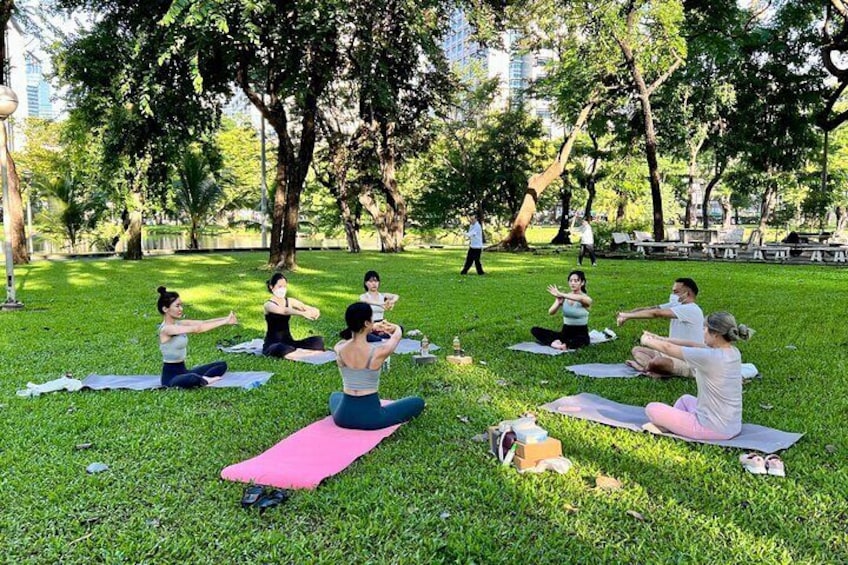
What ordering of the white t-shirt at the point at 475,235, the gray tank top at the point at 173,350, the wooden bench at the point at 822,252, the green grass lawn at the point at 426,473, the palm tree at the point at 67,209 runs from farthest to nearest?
the palm tree at the point at 67,209 → the wooden bench at the point at 822,252 → the white t-shirt at the point at 475,235 → the gray tank top at the point at 173,350 → the green grass lawn at the point at 426,473

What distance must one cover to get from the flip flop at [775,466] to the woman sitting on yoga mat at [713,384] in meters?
0.49

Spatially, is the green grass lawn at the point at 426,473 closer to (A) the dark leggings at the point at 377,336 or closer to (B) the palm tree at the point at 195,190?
(A) the dark leggings at the point at 377,336

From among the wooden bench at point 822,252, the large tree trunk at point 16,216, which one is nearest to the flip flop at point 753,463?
the wooden bench at point 822,252

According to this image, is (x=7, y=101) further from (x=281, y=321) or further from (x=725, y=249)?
(x=725, y=249)

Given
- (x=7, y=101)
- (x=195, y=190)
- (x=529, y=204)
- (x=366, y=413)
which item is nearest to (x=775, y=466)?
(x=366, y=413)

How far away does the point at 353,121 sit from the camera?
28.5 meters

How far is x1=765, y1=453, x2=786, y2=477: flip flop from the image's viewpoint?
4.04 meters

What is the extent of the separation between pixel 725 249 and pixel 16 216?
72.4ft

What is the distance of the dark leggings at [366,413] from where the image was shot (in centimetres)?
482

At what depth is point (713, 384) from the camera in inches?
181

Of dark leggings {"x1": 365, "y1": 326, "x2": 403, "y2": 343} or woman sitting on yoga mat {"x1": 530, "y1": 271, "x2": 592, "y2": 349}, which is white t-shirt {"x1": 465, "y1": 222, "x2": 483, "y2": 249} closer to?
woman sitting on yoga mat {"x1": 530, "y1": 271, "x2": 592, "y2": 349}

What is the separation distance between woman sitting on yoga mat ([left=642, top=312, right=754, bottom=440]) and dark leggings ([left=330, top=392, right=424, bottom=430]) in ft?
6.78

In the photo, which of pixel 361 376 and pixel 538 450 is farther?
pixel 361 376

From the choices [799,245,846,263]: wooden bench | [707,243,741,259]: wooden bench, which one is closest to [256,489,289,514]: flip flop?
[799,245,846,263]: wooden bench
